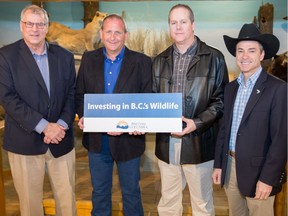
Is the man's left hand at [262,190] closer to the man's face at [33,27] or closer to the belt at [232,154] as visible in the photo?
the belt at [232,154]

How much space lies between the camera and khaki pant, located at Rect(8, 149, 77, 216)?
247 centimetres

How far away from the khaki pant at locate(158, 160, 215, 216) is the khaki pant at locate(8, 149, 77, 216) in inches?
28.0

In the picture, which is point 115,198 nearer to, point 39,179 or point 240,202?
point 39,179

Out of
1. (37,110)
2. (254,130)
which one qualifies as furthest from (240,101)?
(37,110)

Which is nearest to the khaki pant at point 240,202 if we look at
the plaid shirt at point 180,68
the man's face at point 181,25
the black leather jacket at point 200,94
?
the black leather jacket at point 200,94

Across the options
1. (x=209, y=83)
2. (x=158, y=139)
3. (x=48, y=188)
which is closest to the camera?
(x=209, y=83)

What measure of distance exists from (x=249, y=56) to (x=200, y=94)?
442 mm

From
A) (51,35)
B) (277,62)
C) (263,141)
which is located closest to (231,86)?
(263,141)

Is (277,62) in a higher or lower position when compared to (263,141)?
higher

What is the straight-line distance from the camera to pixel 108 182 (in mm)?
2629

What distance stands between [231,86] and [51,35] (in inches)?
113

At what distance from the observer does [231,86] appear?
87.1 inches

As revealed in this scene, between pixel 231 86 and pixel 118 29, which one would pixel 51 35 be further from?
pixel 231 86

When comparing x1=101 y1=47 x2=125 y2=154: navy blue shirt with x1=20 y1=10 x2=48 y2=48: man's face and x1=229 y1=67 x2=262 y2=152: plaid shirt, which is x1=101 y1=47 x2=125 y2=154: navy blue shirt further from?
x1=229 y1=67 x2=262 y2=152: plaid shirt
